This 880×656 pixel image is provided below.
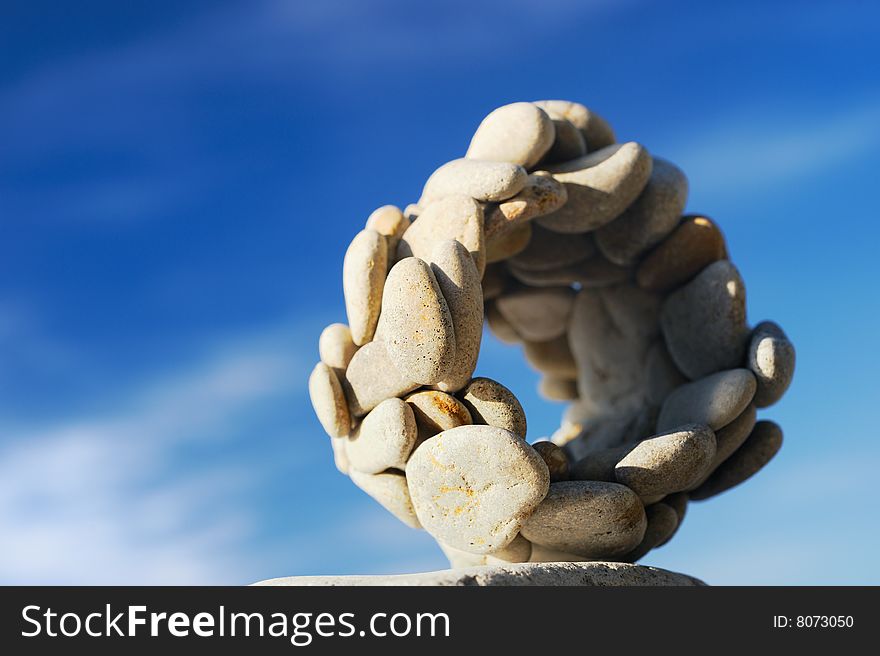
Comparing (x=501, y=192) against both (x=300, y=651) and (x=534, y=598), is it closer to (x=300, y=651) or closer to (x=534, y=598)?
(x=534, y=598)

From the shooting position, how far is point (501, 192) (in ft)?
12.7

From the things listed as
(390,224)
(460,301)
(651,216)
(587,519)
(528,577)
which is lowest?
(528,577)

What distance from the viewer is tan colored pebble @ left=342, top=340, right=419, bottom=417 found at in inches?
145

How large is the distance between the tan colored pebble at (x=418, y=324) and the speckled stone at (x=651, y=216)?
1.48 metres

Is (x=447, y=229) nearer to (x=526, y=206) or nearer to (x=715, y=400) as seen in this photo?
(x=526, y=206)

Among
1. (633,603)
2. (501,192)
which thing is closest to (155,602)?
(633,603)

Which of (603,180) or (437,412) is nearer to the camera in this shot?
(437,412)

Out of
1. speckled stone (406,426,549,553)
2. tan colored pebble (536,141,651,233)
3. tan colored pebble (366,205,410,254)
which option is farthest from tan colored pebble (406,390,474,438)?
tan colored pebble (536,141,651,233)

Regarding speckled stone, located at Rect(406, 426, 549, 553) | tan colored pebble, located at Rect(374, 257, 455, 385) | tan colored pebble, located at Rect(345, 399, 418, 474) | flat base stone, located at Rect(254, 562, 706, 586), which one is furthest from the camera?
tan colored pebble, located at Rect(345, 399, 418, 474)

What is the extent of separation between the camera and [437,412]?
3.57 m

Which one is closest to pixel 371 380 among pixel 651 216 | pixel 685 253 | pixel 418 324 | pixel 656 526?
pixel 418 324

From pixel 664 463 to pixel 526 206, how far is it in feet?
3.84

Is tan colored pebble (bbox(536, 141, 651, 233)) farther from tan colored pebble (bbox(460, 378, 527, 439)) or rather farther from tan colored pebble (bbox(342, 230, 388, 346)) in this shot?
tan colored pebble (bbox(460, 378, 527, 439))

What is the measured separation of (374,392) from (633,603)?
1.33 meters
